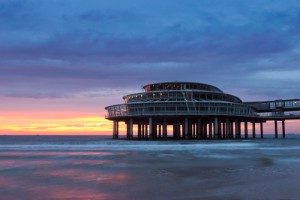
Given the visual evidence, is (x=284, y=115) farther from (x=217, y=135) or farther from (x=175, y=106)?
(x=175, y=106)

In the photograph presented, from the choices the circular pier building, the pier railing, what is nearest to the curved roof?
the circular pier building

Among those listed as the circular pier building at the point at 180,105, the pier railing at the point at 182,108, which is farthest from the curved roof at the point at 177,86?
the pier railing at the point at 182,108

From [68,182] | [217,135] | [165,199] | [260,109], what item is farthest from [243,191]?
[260,109]

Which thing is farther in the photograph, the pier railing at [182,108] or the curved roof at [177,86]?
the curved roof at [177,86]

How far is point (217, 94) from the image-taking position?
241 ft

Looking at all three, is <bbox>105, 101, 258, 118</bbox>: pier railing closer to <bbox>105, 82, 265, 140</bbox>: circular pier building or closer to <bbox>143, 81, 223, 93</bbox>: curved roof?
<bbox>105, 82, 265, 140</bbox>: circular pier building

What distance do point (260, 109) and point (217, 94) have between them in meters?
27.8

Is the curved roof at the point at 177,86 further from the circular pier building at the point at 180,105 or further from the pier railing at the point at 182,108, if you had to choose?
the pier railing at the point at 182,108

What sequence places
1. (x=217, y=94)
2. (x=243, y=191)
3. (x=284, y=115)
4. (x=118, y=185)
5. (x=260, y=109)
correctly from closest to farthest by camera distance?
(x=243, y=191), (x=118, y=185), (x=217, y=94), (x=284, y=115), (x=260, y=109)

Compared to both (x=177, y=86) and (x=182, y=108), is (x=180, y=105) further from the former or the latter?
(x=177, y=86)

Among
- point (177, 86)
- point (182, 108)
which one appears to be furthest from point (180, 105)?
point (177, 86)

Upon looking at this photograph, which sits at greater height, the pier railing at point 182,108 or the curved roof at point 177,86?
the curved roof at point 177,86

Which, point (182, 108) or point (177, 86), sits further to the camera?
point (177, 86)

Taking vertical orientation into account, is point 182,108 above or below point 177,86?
below
